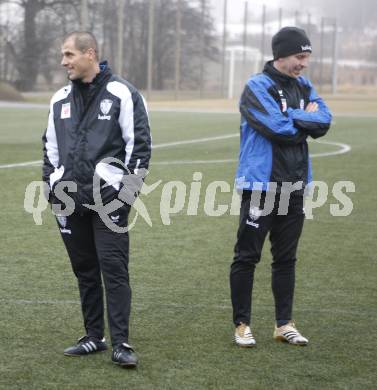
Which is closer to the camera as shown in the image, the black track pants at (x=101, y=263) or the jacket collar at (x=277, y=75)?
the black track pants at (x=101, y=263)

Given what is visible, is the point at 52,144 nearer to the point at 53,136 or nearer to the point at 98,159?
the point at 53,136

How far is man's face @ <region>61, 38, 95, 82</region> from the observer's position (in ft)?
18.2

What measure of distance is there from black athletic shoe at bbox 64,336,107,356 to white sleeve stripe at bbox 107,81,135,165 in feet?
3.76

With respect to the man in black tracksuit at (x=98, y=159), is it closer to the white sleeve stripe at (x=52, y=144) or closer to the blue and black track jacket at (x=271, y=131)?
the white sleeve stripe at (x=52, y=144)

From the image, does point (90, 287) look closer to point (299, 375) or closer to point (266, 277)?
point (299, 375)

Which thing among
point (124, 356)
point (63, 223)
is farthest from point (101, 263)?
point (124, 356)

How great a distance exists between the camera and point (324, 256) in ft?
30.4

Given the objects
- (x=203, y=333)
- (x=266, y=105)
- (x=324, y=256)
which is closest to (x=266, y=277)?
(x=324, y=256)

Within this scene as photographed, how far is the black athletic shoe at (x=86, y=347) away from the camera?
5.88m

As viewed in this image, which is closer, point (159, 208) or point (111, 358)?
point (111, 358)

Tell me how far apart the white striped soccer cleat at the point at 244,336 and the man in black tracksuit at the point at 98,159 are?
0.79 m

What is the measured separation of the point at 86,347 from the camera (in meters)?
5.91

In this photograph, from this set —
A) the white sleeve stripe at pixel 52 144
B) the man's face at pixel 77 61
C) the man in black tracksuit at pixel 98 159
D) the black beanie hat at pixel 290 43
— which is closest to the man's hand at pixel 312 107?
the black beanie hat at pixel 290 43

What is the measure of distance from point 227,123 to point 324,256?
73.2ft
